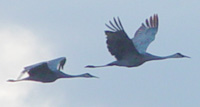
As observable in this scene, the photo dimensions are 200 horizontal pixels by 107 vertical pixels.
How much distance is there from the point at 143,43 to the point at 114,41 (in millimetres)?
4800

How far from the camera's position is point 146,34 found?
50.0 metres

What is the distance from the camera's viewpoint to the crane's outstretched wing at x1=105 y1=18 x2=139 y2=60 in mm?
43750

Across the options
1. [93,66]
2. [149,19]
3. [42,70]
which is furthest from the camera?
[149,19]

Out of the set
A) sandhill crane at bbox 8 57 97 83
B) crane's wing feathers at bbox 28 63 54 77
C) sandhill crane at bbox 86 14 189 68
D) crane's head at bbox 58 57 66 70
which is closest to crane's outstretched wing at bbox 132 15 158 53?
sandhill crane at bbox 86 14 189 68

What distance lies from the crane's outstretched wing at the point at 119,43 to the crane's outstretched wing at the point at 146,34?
2.88 meters

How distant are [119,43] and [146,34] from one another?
19.0 feet

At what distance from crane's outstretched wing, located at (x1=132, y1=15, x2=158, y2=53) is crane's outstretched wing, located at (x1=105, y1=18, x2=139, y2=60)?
288 centimetres

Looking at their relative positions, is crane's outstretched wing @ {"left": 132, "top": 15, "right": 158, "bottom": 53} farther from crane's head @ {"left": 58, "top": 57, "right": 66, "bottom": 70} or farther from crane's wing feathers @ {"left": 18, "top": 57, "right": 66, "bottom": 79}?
crane's wing feathers @ {"left": 18, "top": 57, "right": 66, "bottom": 79}

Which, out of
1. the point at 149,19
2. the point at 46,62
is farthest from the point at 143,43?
the point at 46,62

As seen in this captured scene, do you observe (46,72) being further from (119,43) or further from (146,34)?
(146,34)

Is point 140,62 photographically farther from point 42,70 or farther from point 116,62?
point 42,70

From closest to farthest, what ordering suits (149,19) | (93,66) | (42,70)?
1. (42,70)
2. (93,66)
3. (149,19)

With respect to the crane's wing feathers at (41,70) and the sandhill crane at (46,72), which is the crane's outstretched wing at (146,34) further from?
the crane's wing feathers at (41,70)

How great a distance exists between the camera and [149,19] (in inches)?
1999
